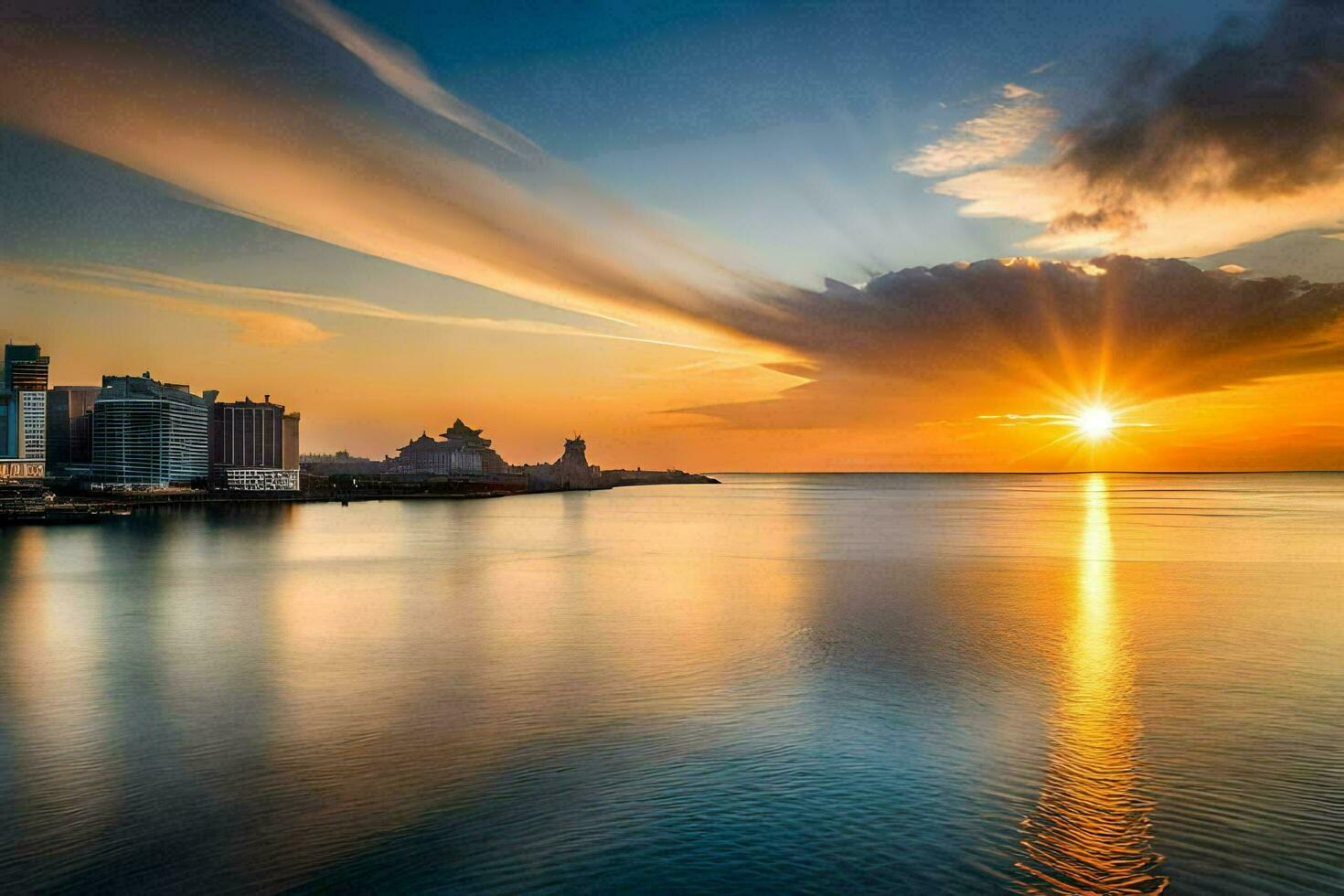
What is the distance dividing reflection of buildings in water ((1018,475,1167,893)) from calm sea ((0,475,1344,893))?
7 cm

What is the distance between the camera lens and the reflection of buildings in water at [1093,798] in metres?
11.7

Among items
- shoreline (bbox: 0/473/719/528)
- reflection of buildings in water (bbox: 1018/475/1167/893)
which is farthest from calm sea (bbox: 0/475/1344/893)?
shoreline (bbox: 0/473/719/528)

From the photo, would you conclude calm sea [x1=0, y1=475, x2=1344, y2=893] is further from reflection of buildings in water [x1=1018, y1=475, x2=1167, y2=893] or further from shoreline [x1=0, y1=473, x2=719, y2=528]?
shoreline [x1=0, y1=473, x2=719, y2=528]

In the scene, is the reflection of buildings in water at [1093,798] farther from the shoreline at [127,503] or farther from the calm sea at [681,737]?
the shoreline at [127,503]

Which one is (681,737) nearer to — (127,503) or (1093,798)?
(1093,798)

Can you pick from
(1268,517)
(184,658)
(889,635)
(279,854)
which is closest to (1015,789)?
(279,854)

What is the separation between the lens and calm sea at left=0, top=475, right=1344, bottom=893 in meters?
12.5

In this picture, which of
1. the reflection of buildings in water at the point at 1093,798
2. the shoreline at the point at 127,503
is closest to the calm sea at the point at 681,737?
the reflection of buildings in water at the point at 1093,798

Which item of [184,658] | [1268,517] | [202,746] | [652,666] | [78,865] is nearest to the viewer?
[78,865]

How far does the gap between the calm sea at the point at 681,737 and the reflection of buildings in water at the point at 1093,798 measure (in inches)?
2.8

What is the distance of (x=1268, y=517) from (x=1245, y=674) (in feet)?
308

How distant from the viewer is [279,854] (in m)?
12.7

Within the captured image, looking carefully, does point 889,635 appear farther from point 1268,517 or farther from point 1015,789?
point 1268,517

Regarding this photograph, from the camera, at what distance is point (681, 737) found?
18312mm
